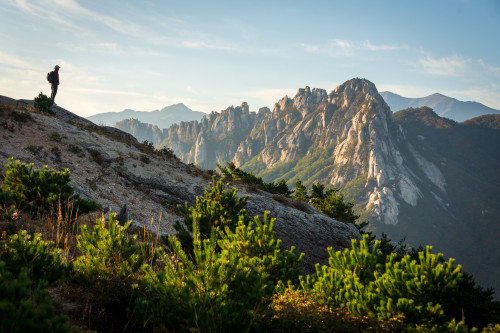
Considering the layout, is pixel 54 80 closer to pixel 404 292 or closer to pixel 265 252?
pixel 265 252

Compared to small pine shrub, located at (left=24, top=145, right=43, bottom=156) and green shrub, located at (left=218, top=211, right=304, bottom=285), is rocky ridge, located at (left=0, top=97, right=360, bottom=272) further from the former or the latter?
green shrub, located at (left=218, top=211, right=304, bottom=285)

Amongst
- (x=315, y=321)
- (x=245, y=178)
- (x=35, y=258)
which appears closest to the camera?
(x=35, y=258)

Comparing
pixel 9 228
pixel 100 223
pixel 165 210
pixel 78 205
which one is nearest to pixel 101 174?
pixel 165 210

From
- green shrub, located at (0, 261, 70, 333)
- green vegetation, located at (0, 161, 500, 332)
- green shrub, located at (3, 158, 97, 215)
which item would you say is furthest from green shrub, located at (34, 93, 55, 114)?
green shrub, located at (0, 261, 70, 333)

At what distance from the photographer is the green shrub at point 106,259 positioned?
441 cm

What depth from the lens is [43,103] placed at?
23.5m

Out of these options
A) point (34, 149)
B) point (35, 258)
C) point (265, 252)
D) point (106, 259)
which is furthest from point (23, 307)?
point (34, 149)

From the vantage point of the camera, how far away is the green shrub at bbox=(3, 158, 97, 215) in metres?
7.50

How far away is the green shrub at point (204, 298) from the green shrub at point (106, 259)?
0.88m

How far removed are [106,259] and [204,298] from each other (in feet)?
7.17

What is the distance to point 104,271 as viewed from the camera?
14.9 ft

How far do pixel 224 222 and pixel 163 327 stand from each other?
5.18 metres

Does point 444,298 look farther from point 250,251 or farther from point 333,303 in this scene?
point 250,251

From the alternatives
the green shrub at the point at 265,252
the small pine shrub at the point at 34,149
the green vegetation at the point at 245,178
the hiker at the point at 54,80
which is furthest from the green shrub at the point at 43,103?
the green shrub at the point at 265,252
